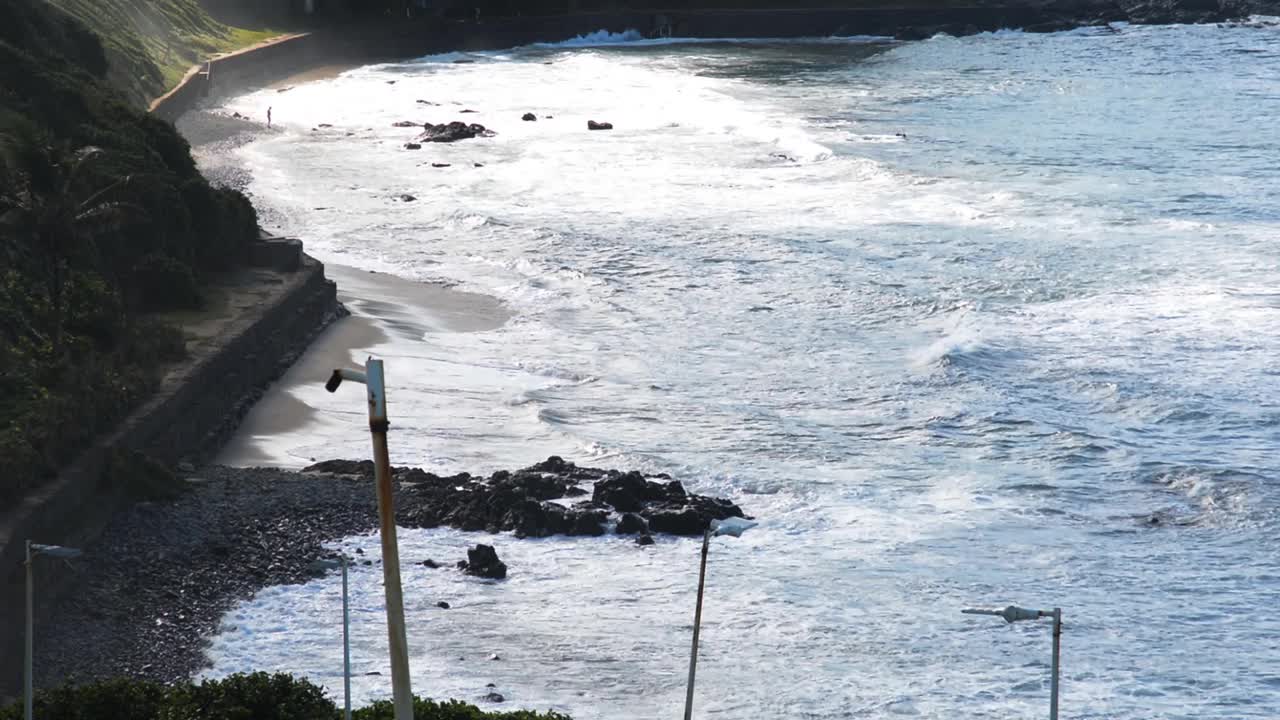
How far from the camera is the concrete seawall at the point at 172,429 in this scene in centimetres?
1669

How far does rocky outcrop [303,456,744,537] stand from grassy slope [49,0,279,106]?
2548 centimetres

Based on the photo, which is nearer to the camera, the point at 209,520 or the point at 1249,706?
the point at 1249,706

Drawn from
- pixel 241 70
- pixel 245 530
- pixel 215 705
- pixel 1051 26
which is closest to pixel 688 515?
pixel 245 530

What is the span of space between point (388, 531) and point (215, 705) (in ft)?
19.3

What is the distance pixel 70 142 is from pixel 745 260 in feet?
Result: 49.0

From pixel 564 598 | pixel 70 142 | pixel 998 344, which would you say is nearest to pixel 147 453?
pixel 564 598

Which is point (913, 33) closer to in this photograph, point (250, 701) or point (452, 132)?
point (452, 132)

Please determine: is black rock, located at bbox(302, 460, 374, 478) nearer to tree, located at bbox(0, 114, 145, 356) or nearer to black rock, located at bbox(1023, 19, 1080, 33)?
tree, located at bbox(0, 114, 145, 356)

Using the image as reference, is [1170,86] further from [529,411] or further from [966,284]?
[529,411]

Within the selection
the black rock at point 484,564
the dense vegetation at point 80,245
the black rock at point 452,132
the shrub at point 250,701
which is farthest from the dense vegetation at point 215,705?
the black rock at point 452,132

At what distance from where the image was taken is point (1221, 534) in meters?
20.8

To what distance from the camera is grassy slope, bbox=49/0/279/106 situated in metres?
51.2

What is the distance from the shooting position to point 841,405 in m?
26.1

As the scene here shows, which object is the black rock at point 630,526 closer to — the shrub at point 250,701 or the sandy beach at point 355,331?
the sandy beach at point 355,331
